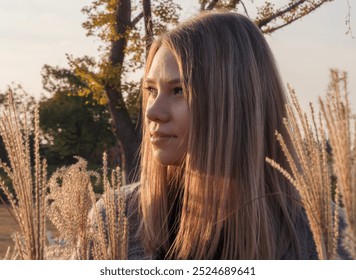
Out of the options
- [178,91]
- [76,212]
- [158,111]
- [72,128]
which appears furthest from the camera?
[72,128]

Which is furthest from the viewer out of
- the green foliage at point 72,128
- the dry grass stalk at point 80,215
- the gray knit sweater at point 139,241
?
the green foliage at point 72,128

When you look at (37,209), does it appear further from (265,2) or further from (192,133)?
(265,2)

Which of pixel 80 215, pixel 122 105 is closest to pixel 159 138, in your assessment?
pixel 80 215

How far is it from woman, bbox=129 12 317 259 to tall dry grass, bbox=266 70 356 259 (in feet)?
2.56

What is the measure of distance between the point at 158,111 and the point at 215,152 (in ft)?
0.78

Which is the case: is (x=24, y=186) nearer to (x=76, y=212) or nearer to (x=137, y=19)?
(x=76, y=212)

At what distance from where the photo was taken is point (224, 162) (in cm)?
224

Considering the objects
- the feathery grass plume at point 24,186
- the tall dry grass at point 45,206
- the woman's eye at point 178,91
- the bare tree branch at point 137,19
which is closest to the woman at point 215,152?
the woman's eye at point 178,91

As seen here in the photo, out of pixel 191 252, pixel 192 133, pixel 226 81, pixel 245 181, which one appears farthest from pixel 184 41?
pixel 191 252

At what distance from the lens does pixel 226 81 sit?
231cm

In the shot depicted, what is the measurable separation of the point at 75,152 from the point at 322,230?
107ft

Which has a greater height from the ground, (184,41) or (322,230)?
(184,41)

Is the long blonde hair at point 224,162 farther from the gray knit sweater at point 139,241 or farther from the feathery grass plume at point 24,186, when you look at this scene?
the feathery grass plume at point 24,186

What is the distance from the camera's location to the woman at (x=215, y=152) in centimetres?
219
